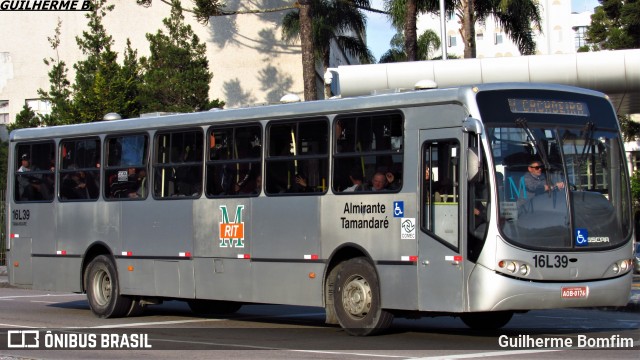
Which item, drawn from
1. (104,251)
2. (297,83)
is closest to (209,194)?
(104,251)

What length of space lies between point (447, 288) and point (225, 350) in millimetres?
2753

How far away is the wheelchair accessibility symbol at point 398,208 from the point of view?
Result: 46.8 ft

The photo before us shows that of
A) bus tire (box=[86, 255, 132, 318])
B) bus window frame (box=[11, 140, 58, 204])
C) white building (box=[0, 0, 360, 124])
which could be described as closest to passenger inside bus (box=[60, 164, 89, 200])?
bus window frame (box=[11, 140, 58, 204])

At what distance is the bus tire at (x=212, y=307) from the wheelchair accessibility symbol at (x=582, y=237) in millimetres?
7714

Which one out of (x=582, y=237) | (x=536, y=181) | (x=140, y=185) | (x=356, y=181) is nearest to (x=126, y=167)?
(x=140, y=185)

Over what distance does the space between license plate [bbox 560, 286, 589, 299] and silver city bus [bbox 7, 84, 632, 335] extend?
0.06ft

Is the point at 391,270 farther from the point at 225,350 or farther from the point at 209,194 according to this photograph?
the point at 209,194

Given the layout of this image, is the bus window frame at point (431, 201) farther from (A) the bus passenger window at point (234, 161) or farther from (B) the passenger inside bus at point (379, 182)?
(A) the bus passenger window at point (234, 161)

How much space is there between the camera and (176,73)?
4100cm

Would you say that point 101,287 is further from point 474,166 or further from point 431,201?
point 474,166

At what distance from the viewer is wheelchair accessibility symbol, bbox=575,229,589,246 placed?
1352cm

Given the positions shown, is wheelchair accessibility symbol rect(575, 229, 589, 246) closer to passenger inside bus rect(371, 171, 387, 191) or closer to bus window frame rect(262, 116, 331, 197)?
passenger inside bus rect(371, 171, 387, 191)

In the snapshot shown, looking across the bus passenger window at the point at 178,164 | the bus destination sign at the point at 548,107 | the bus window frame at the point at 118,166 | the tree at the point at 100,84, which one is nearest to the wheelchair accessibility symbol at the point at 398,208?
the bus destination sign at the point at 548,107

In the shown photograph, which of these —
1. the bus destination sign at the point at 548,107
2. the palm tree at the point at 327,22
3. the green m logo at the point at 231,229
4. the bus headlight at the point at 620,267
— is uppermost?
the palm tree at the point at 327,22
